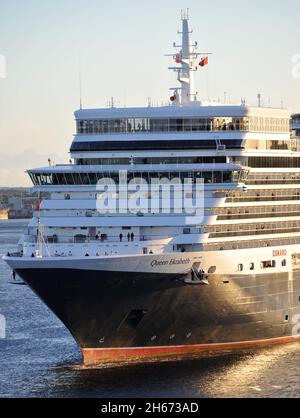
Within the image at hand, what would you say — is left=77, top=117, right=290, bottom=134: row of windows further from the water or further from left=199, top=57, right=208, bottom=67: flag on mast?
the water

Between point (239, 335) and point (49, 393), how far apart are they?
10.9 meters

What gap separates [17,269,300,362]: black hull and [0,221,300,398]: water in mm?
1128

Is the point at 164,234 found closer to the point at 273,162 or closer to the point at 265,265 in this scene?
the point at 265,265

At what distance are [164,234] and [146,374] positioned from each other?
578 cm

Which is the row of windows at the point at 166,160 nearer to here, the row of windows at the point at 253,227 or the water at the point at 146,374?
the row of windows at the point at 253,227

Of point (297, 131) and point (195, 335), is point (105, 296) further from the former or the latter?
point (297, 131)

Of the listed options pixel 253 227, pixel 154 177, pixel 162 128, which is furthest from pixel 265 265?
pixel 162 128

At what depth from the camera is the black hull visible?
52.3 m

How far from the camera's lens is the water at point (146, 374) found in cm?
4922

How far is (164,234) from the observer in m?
53.2

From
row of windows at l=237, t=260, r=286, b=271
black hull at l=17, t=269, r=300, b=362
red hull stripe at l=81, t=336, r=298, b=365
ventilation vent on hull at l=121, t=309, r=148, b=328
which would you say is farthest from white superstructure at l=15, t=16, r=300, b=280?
red hull stripe at l=81, t=336, r=298, b=365

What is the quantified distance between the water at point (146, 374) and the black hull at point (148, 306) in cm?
113

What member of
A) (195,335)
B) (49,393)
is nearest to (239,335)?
(195,335)

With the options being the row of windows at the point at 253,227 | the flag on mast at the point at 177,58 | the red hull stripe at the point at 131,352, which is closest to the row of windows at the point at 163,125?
the row of windows at the point at 253,227
